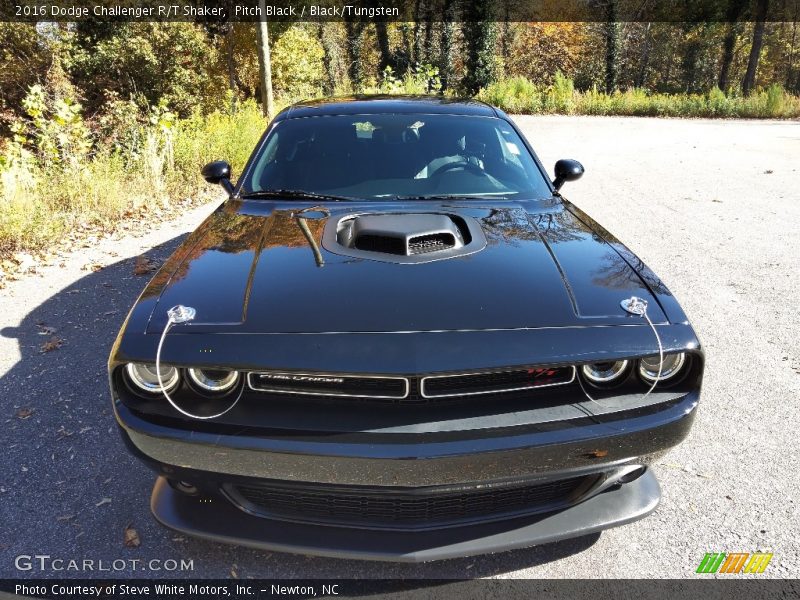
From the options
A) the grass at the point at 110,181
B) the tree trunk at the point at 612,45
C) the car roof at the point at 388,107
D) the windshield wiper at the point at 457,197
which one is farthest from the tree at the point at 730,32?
the windshield wiper at the point at 457,197

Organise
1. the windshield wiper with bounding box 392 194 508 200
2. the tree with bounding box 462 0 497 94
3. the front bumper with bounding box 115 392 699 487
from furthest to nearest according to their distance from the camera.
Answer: the tree with bounding box 462 0 497 94, the windshield wiper with bounding box 392 194 508 200, the front bumper with bounding box 115 392 699 487

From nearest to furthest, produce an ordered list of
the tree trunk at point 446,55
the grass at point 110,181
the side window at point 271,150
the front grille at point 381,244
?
the front grille at point 381,244 < the side window at point 271,150 < the grass at point 110,181 < the tree trunk at point 446,55

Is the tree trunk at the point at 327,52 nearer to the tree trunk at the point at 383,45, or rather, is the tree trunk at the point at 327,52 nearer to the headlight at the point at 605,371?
the tree trunk at the point at 383,45

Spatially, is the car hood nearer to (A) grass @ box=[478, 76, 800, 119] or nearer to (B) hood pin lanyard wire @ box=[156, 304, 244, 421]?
(B) hood pin lanyard wire @ box=[156, 304, 244, 421]

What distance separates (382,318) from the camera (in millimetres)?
1776

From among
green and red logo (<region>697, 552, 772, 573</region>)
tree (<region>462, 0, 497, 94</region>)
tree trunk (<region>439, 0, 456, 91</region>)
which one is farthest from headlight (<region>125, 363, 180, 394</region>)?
tree trunk (<region>439, 0, 456, 91</region>)

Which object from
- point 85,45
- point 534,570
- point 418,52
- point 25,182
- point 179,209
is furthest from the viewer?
point 418,52

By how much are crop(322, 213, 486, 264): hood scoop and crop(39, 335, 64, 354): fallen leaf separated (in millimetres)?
2351

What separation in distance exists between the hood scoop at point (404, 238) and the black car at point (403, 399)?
0.22 feet

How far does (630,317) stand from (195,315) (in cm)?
139

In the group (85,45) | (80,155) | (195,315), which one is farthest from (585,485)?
(85,45)

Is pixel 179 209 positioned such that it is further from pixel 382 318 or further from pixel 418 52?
pixel 418 52

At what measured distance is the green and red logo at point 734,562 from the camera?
2.03m

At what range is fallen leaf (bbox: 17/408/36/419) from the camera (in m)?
2.94
